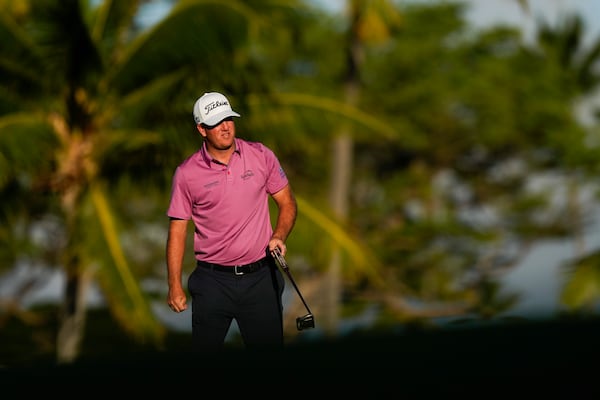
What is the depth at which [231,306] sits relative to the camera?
424 centimetres

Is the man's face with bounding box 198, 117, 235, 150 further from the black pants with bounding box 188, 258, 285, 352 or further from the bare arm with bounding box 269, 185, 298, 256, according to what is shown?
the black pants with bounding box 188, 258, 285, 352

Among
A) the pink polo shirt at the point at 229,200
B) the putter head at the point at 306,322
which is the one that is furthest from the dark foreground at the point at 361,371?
the pink polo shirt at the point at 229,200

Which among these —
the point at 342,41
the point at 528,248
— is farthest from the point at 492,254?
the point at 342,41

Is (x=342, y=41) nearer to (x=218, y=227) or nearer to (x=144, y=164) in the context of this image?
(x=144, y=164)

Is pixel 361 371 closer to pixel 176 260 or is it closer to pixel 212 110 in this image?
pixel 212 110

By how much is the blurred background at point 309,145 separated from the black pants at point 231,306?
20.1 ft

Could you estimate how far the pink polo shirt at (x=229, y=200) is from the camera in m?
4.11

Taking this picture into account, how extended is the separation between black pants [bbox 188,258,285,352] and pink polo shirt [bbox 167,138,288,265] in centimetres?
8

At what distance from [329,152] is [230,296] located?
23.8 m

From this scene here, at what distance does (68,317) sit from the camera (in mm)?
14570

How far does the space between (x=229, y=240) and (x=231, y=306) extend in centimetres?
29

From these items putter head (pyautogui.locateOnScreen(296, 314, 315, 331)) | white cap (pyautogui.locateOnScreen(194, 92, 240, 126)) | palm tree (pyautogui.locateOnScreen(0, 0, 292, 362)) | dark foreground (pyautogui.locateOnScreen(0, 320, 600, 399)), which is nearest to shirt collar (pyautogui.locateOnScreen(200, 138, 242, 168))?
white cap (pyautogui.locateOnScreen(194, 92, 240, 126))

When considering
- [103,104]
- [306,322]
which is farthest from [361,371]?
[103,104]

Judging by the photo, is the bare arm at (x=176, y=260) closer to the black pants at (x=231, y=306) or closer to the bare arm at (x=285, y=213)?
the black pants at (x=231, y=306)
